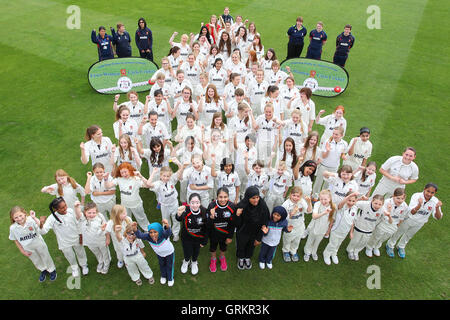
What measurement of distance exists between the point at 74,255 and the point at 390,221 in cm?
521

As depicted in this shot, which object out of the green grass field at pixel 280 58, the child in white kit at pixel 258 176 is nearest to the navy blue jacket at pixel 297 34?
the green grass field at pixel 280 58

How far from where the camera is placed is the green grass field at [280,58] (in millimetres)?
5179

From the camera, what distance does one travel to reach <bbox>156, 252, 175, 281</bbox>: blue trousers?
4.86m

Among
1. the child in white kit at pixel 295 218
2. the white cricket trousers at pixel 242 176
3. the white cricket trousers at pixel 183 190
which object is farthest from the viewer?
the white cricket trousers at pixel 242 176

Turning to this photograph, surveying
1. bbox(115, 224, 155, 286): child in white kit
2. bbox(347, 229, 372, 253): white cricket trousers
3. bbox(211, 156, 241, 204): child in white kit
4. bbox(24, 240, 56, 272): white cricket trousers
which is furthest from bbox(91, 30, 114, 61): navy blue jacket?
bbox(347, 229, 372, 253): white cricket trousers

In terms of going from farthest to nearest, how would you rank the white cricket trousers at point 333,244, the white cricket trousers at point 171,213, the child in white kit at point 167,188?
the white cricket trousers at point 171,213
the white cricket trousers at point 333,244
the child in white kit at point 167,188

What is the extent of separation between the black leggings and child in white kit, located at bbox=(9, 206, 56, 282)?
220 cm

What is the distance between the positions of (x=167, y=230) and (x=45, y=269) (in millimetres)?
2365

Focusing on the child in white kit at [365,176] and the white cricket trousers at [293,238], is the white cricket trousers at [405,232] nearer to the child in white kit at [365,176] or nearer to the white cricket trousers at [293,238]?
the child in white kit at [365,176]

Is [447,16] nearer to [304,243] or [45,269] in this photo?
[304,243]

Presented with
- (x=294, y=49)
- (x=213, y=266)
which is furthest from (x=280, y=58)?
(x=213, y=266)

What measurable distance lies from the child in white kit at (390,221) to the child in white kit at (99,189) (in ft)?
15.1

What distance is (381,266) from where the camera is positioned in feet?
18.2

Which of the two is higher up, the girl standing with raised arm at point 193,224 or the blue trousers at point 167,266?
the girl standing with raised arm at point 193,224
